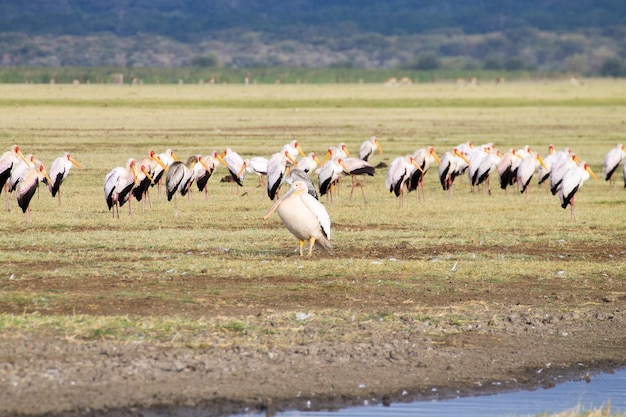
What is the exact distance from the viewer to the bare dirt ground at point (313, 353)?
7.68m

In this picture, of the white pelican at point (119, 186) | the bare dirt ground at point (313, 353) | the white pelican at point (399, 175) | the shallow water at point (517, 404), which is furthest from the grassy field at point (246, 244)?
the shallow water at point (517, 404)

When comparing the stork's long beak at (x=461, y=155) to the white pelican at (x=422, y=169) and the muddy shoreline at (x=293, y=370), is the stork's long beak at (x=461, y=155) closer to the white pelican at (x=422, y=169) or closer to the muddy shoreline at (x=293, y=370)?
the white pelican at (x=422, y=169)

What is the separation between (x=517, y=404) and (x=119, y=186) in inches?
390

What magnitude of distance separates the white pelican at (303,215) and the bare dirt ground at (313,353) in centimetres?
141

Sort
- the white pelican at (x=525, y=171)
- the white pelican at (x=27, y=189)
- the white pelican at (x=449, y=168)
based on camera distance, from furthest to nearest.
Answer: the white pelican at (x=449, y=168), the white pelican at (x=525, y=171), the white pelican at (x=27, y=189)

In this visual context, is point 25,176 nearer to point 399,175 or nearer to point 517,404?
point 399,175

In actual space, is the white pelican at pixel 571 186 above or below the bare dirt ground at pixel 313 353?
above

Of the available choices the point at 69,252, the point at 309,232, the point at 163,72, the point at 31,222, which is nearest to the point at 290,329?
the point at 309,232

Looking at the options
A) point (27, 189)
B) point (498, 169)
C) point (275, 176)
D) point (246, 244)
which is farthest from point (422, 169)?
point (27, 189)

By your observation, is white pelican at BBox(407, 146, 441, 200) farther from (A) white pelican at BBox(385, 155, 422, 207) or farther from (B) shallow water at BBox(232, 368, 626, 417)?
(B) shallow water at BBox(232, 368, 626, 417)

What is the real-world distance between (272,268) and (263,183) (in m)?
10.2

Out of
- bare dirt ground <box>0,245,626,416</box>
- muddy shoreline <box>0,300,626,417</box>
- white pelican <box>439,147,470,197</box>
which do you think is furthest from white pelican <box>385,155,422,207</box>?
muddy shoreline <box>0,300,626,417</box>

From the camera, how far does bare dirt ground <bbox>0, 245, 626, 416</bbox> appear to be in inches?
302

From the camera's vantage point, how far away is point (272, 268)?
12.2 metres
